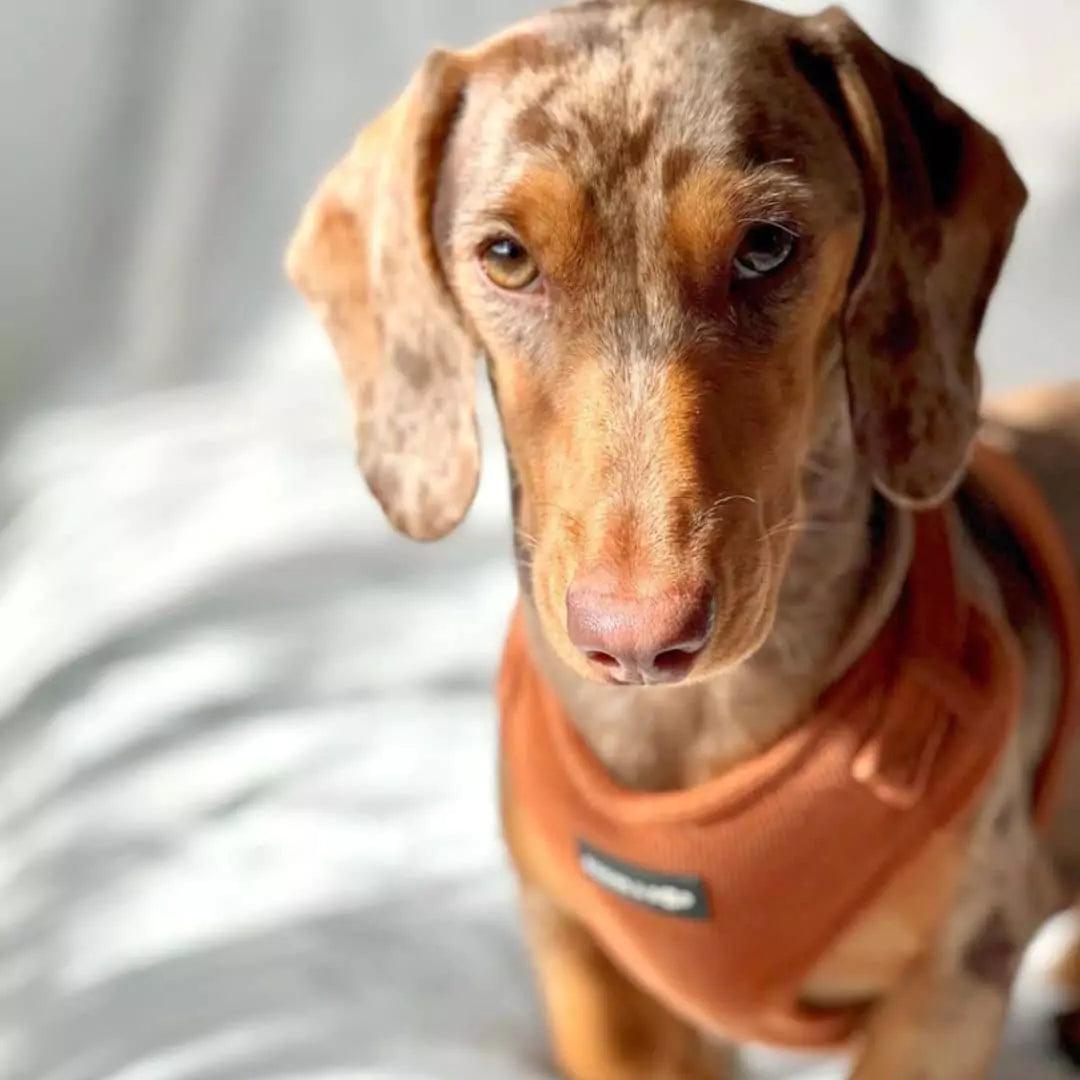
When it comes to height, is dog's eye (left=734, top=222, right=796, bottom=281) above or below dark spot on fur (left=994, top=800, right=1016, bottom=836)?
above

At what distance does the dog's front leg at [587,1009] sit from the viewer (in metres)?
1.56

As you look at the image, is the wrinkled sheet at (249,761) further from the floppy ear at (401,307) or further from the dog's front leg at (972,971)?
the floppy ear at (401,307)

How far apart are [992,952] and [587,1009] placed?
0.36 metres

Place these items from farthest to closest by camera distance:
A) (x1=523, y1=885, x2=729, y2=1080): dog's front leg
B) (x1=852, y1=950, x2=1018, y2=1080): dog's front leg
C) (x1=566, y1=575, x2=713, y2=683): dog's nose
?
(x1=523, y1=885, x2=729, y2=1080): dog's front leg
(x1=852, y1=950, x2=1018, y2=1080): dog's front leg
(x1=566, y1=575, x2=713, y2=683): dog's nose

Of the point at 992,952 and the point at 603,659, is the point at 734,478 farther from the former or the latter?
the point at 992,952

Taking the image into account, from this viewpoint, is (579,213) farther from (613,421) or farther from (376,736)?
(376,736)

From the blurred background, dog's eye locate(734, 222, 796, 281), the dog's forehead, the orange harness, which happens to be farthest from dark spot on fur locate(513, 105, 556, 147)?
the blurred background

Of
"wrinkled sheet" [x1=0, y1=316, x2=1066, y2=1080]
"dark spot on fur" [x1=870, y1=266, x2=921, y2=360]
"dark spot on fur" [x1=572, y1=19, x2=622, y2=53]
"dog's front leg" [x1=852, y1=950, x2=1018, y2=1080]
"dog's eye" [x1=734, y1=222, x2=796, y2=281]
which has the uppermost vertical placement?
"dark spot on fur" [x1=572, y1=19, x2=622, y2=53]

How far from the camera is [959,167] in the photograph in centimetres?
129

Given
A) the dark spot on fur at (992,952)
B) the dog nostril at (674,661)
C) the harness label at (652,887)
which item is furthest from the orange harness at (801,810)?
the dog nostril at (674,661)

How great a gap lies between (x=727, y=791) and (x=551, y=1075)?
18.5 inches

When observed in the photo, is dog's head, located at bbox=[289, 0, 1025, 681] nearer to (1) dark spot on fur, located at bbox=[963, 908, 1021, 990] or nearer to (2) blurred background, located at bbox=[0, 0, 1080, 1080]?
(1) dark spot on fur, located at bbox=[963, 908, 1021, 990]

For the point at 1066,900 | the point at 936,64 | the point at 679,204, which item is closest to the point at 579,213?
the point at 679,204

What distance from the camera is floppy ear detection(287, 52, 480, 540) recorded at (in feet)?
4.18
